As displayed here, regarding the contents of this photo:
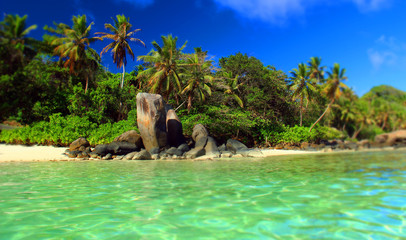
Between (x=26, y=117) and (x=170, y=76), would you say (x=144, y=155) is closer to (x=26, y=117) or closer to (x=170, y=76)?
(x=170, y=76)

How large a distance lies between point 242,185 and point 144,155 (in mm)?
9513

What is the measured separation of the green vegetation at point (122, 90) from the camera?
57.6 ft

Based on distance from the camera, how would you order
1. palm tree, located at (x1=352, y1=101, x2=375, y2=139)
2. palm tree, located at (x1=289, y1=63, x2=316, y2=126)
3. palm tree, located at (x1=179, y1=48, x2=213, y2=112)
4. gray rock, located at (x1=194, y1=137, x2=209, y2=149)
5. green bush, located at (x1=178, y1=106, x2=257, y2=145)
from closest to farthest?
1. gray rock, located at (x1=194, y1=137, x2=209, y2=149)
2. green bush, located at (x1=178, y1=106, x2=257, y2=145)
3. palm tree, located at (x1=179, y1=48, x2=213, y2=112)
4. palm tree, located at (x1=289, y1=63, x2=316, y2=126)
5. palm tree, located at (x1=352, y1=101, x2=375, y2=139)

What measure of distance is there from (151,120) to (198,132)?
4009mm

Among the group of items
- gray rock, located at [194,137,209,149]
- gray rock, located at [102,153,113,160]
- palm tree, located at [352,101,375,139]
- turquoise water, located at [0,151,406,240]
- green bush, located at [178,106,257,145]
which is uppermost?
palm tree, located at [352,101,375,139]

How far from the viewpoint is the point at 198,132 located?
18297mm

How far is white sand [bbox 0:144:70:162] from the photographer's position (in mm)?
13036

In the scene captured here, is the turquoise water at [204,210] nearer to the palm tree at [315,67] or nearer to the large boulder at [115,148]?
the large boulder at [115,148]

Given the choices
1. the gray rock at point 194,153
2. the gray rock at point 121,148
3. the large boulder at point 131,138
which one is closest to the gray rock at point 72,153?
the gray rock at point 121,148

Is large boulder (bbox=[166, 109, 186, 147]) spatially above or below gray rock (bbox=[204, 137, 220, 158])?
above

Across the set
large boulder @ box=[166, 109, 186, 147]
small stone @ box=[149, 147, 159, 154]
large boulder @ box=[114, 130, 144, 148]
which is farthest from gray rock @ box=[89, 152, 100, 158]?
large boulder @ box=[166, 109, 186, 147]

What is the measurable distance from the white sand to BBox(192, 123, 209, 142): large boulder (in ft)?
27.0

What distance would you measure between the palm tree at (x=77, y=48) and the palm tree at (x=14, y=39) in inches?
121

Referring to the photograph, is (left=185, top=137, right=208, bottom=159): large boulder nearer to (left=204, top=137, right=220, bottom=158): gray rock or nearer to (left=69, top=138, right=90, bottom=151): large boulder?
(left=204, top=137, right=220, bottom=158): gray rock
